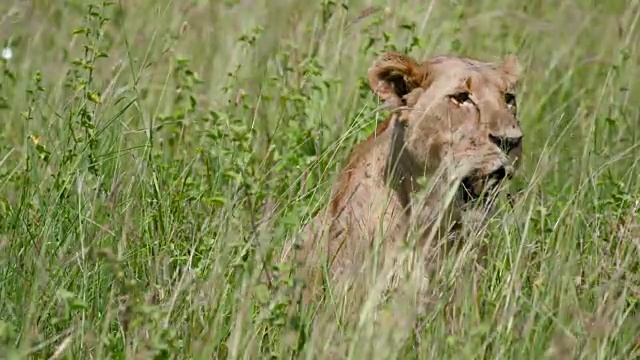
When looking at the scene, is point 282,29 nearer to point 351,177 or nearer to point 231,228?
point 351,177

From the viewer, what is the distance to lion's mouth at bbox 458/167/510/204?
4328mm

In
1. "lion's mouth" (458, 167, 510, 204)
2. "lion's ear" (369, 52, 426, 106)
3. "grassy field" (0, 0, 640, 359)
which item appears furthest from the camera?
"lion's ear" (369, 52, 426, 106)

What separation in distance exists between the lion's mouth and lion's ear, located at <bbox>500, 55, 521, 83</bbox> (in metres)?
0.48

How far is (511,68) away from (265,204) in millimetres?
1097

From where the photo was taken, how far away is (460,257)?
3.96 metres

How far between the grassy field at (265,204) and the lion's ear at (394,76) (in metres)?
0.09

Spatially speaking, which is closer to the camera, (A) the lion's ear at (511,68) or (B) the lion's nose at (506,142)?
(B) the lion's nose at (506,142)

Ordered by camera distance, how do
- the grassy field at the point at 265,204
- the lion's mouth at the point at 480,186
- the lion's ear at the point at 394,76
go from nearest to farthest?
the grassy field at the point at 265,204, the lion's mouth at the point at 480,186, the lion's ear at the point at 394,76

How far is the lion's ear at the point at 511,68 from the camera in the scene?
481 cm

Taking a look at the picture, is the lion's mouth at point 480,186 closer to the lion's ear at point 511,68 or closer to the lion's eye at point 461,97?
the lion's eye at point 461,97

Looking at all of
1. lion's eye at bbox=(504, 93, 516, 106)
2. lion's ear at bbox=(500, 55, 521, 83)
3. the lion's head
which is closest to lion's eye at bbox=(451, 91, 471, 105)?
the lion's head

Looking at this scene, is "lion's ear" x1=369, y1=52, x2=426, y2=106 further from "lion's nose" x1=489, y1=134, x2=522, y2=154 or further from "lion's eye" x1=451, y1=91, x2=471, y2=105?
"lion's nose" x1=489, y1=134, x2=522, y2=154

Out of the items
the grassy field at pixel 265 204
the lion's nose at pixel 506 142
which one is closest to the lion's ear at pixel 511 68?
the grassy field at pixel 265 204

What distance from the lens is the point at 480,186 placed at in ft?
14.4
